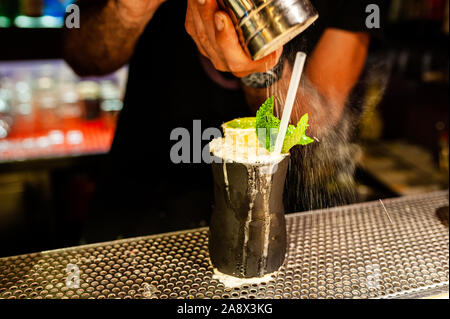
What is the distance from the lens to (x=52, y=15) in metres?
2.81

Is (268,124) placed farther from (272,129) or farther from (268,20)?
(268,20)

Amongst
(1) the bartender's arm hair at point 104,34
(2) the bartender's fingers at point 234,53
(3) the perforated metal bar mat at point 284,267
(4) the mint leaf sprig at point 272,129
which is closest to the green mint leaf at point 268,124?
(4) the mint leaf sprig at point 272,129

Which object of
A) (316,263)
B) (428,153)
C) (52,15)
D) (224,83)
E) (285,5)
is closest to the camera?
(285,5)

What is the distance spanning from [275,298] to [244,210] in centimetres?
21

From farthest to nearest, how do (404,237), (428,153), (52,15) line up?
(428,153), (52,15), (404,237)

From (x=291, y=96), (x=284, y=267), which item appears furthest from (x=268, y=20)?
(x=284, y=267)

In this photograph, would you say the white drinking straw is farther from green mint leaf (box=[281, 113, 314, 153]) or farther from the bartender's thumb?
the bartender's thumb

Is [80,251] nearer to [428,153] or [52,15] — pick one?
[52,15]

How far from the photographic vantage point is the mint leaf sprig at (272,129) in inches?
37.5

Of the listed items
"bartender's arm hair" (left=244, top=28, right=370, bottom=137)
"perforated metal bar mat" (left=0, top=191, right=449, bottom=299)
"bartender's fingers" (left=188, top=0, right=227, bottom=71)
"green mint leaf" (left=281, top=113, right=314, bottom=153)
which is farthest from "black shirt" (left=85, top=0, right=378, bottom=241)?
"green mint leaf" (left=281, top=113, right=314, bottom=153)

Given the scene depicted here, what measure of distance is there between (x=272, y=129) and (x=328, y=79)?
0.88 meters

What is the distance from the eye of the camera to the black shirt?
5.69ft

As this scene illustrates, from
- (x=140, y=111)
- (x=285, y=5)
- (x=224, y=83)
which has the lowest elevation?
(x=140, y=111)

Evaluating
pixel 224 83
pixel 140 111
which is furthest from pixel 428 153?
pixel 140 111
